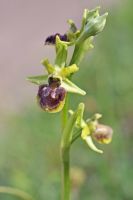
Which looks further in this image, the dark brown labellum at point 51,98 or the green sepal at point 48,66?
the green sepal at point 48,66

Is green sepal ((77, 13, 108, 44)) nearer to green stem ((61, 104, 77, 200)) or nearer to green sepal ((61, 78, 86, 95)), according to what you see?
green sepal ((61, 78, 86, 95))

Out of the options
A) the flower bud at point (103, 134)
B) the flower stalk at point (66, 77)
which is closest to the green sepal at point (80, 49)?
the flower stalk at point (66, 77)

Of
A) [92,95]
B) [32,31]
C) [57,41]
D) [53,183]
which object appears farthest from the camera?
[32,31]

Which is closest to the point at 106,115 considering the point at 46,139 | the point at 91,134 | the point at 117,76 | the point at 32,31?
the point at 46,139

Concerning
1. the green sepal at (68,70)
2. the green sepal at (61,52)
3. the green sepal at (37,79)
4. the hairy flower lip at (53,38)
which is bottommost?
the green sepal at (37,79)

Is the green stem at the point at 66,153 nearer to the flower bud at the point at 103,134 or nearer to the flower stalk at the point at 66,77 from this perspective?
the flower stalk at the point at 66,77

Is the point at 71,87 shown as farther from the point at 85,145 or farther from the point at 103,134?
the point at 85,145

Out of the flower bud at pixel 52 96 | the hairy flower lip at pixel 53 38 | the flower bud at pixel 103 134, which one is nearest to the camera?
the flower bud at pixel 52 96

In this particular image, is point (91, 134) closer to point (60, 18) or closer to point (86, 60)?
point (86, 60)
